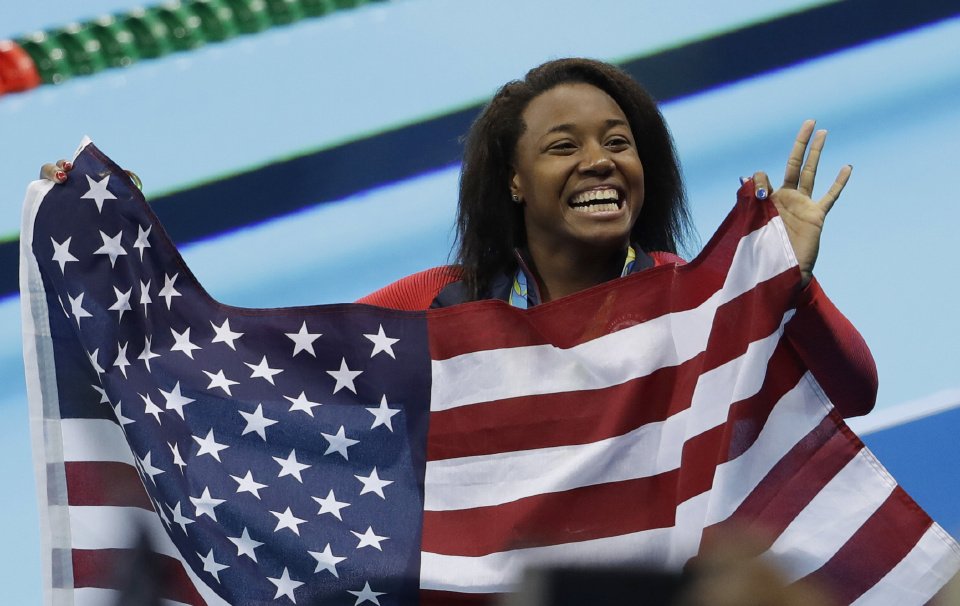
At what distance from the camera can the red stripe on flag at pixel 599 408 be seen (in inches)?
88.1

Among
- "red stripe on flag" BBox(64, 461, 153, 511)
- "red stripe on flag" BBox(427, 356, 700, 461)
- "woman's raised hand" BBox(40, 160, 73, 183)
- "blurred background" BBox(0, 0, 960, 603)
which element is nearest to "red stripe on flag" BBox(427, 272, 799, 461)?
"red stripe on flag" BBox(427, 356, 700, 461)

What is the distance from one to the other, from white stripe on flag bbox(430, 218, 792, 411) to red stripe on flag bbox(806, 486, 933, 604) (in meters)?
0.38

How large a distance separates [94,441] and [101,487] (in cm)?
8

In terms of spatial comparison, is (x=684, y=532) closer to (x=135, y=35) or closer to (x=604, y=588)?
(x=604, y=588)

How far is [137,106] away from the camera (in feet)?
18.1

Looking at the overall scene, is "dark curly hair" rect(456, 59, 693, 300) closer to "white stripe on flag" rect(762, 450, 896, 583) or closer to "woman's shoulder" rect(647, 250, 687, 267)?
"woman's shoulder" rect(647, 250, 687, 267)

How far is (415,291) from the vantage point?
2730mm

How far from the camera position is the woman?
2295mm

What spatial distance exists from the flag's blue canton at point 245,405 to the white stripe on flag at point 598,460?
2.5 inches

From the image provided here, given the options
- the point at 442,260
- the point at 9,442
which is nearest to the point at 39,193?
the point at 9,442

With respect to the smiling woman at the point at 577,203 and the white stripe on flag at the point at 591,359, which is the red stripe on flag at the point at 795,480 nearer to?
the smiling woman at the point at 577,203

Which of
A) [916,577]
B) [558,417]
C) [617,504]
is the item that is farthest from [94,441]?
[916,577]

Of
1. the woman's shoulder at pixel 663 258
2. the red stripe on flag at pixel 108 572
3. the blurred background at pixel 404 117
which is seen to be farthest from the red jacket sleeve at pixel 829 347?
the blurred background at pixel 404 117

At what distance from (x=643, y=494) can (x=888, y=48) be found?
3.85 meters
